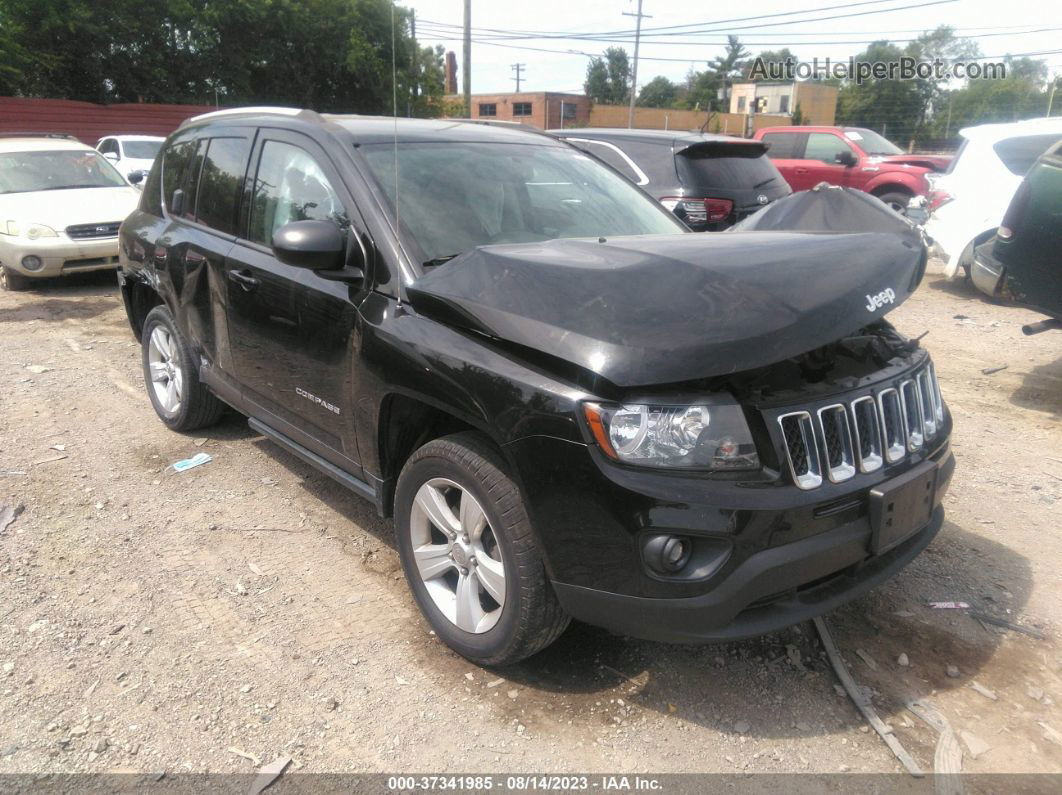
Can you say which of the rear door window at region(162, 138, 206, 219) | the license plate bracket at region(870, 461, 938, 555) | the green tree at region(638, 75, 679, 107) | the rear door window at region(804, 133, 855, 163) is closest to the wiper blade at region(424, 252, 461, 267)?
the license plate bracket at region(870, 461, 938, 555)

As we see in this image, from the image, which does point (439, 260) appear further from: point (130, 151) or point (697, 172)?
point (130, 151)

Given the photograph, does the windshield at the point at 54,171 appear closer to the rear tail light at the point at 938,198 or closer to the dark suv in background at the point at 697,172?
the dark suv in background at the point at 697,172

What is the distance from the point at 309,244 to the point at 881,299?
195cm

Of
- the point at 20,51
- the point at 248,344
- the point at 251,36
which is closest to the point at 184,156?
the point at 248,344

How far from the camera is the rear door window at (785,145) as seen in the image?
50.8ft

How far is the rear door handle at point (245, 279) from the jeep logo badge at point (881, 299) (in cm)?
255

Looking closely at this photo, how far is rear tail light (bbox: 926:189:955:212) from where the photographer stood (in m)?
9.36

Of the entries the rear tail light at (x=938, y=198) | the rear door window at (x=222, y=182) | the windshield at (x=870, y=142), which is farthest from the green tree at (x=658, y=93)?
the rear door window at (x=222, y=182)

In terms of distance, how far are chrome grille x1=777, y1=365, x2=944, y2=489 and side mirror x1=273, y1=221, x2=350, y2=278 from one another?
1.69 meters

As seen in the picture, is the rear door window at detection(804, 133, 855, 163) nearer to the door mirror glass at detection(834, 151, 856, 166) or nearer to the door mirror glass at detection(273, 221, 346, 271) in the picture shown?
the door mirror glass at detection(834, 151, 856, 166)

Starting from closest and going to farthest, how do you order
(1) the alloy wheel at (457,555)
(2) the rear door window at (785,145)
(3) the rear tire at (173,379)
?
(1) the alloy wheel at (457,555)
(3) the rear tire at (173,379)
(2) the rear door window at (785,145)

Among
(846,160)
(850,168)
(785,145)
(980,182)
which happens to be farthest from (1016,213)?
(785,145)

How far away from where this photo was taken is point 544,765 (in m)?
2.44

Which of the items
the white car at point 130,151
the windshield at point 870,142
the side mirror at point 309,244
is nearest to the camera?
the side mirror at point 309,244
